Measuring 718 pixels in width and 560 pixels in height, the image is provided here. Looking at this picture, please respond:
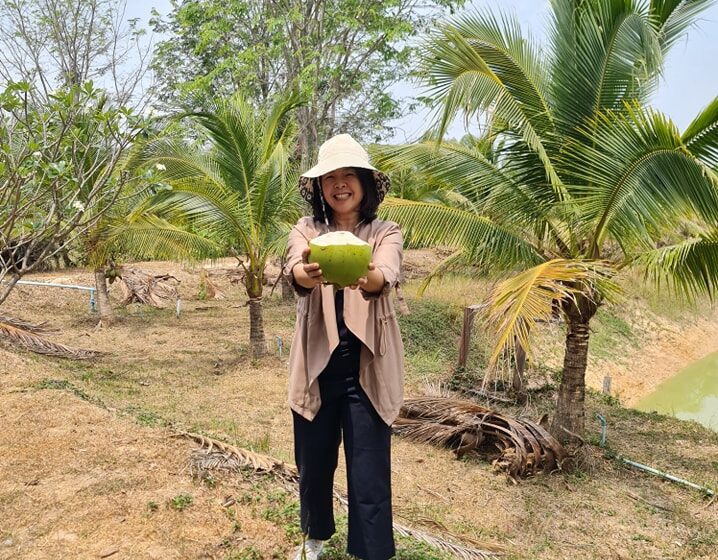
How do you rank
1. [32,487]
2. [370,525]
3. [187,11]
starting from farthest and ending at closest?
[187,11] → [32,487] → [370,525]

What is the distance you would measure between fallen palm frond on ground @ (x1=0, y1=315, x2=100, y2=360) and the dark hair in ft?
19.6

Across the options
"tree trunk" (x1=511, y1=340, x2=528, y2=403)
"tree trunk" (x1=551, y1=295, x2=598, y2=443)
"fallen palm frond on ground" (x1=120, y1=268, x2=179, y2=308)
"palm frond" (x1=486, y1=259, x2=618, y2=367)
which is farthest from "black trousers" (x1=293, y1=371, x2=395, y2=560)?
"fallen palm frond on ground" (x1=120, y1=268, x2=179, y2=308)

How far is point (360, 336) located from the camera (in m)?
2.06

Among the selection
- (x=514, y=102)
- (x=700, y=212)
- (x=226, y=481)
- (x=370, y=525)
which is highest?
(x=514, y=102)

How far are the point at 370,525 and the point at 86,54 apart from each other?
13.6 m

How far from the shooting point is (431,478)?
500cm

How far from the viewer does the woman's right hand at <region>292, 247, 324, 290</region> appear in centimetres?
184

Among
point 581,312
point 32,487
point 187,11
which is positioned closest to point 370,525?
point 32,487

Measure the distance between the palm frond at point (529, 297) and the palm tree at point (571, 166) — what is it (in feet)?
0.06

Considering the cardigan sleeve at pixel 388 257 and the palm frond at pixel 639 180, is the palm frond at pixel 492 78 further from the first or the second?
the cardigan sleeve at pixel 388 257

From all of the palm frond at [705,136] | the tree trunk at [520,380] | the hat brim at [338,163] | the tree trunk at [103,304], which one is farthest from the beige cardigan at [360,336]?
the tree trunk at [103,304]

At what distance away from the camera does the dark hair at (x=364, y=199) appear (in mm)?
2203

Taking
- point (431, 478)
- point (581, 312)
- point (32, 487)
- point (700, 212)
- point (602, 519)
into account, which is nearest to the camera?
point (32, 487)

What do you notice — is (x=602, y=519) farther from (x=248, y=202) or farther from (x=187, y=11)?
(x=187, y=11)
